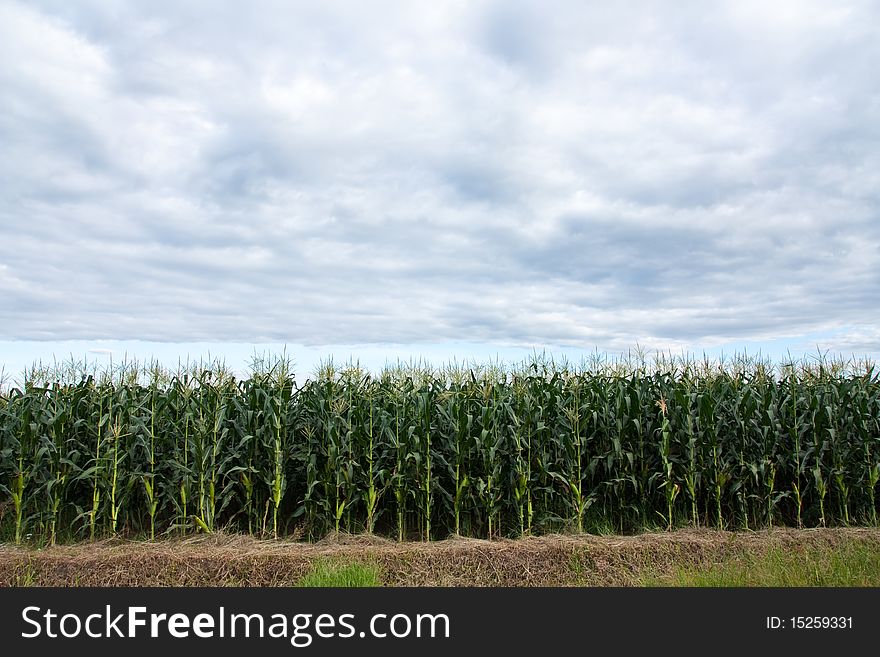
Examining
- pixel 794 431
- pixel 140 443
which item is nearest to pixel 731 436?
pixel 794 431

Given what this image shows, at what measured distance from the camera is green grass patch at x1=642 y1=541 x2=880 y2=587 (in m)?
7.40

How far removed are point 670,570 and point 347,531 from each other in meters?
4.58

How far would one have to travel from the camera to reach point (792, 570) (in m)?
7.78

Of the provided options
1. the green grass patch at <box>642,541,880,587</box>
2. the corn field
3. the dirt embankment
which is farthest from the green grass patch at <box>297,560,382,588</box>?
the green grass patch at <box>642,541,880,587</box>

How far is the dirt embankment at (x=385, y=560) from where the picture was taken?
7.81 metres

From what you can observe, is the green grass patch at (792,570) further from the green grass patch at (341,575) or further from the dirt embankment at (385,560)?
the green grass patch at (341,575)

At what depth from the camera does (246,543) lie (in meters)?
8.48

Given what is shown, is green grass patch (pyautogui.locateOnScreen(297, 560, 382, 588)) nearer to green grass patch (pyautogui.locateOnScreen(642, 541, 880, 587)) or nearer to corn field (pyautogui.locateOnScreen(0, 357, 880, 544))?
corn field (pyautogui.locateOnScreen(0, 357, 880, 544))

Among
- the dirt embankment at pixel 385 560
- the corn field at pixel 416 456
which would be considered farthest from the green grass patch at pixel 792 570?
the corn field at pixel 416 456

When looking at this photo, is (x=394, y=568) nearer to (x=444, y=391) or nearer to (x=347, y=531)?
(x=347, y=531)

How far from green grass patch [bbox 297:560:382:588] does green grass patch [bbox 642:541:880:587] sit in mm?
3453

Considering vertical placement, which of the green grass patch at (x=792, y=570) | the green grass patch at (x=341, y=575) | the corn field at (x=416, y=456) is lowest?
the green grass patch at (x=792, y=570)

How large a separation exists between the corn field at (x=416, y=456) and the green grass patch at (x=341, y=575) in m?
1.27

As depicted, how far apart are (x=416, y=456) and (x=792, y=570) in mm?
5188
